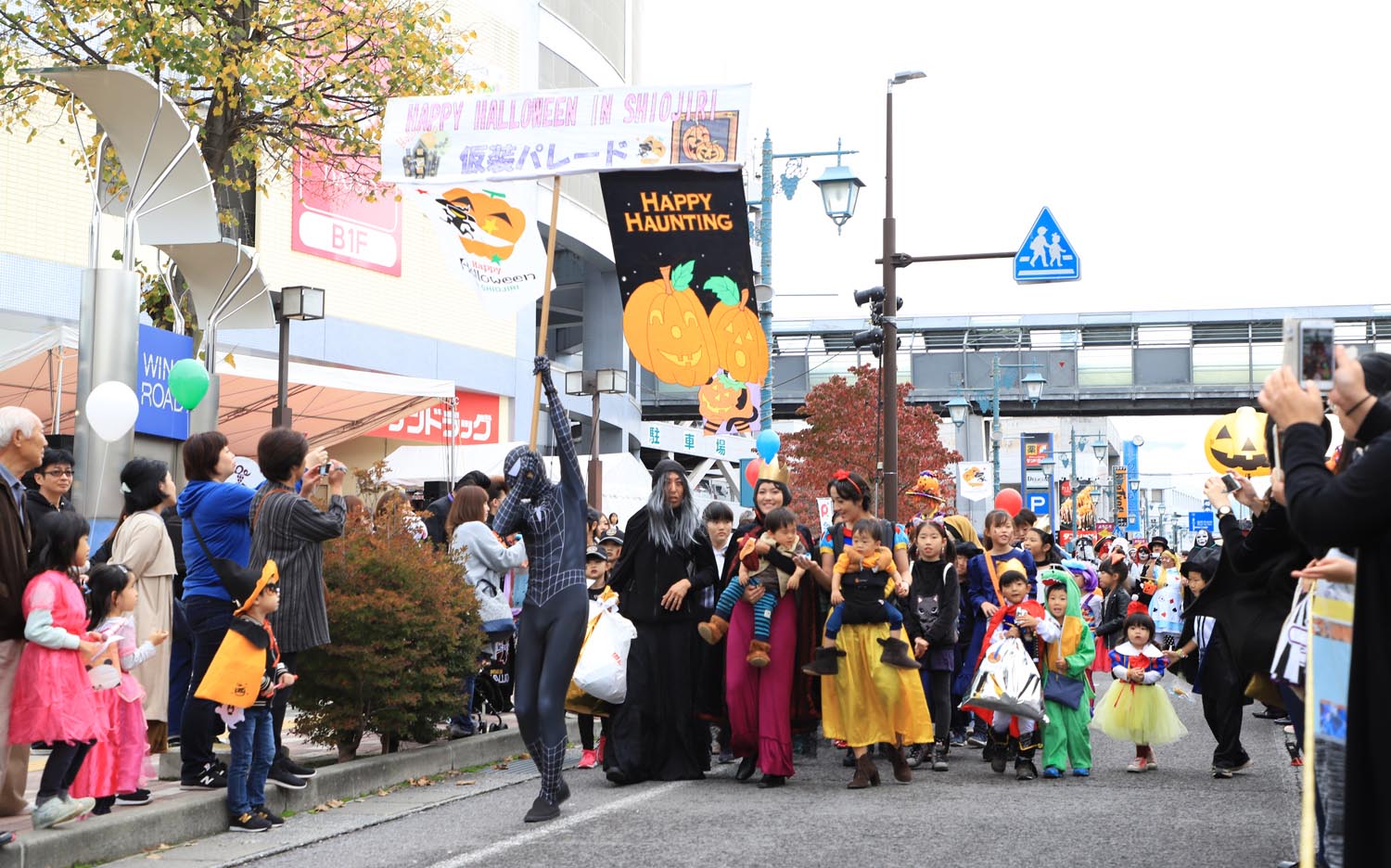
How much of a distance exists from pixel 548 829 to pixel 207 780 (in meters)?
1.91

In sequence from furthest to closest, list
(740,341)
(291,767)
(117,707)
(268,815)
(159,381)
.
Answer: (159,381) < (740,341) < (291,767) < (268,815) < (117,707)

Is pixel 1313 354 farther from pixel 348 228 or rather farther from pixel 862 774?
pixel 348 228

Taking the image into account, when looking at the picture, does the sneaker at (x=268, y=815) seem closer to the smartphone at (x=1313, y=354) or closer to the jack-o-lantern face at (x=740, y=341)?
the jack-o-lantern face at (x=740, y=341)

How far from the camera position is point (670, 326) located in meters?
9.85

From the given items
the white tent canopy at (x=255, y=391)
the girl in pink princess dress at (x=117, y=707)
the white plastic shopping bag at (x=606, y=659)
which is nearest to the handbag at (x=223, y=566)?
the girl in pink princess dress at (x=117, y=707)

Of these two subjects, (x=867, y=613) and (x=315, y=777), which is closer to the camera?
(x=315, y=777)

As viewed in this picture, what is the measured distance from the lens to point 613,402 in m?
46.4

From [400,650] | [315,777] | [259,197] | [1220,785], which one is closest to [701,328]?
[400,650]

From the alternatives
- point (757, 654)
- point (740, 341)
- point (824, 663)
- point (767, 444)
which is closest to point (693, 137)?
point (740, 341)

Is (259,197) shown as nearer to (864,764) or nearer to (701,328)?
(701,328)

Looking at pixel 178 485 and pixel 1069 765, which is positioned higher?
pixel 178 485

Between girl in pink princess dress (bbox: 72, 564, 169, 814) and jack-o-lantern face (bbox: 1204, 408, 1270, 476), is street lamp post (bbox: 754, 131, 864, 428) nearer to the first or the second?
jack-o-lantern face (bbox: 1204, 408, 1270, 476)

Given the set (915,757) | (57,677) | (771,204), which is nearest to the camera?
(57,677)

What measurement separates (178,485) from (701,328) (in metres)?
7.28
